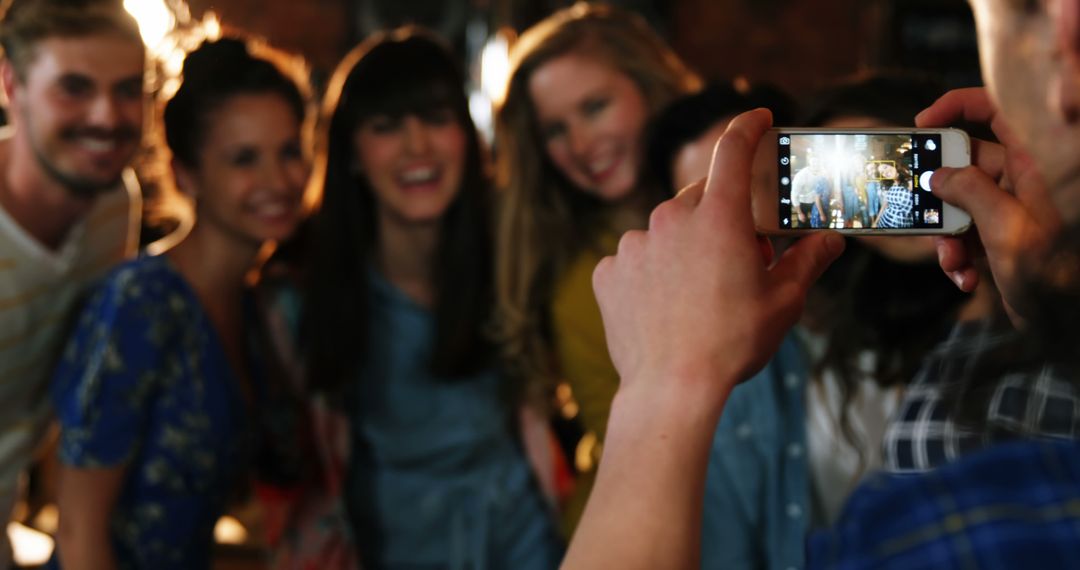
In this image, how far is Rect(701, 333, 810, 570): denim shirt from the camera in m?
0.63

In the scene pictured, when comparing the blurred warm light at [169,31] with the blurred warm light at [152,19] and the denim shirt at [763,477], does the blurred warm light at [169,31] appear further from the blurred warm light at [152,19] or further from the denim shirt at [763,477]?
the denim shirt at [763,477]

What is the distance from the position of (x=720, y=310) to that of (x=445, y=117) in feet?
2.66

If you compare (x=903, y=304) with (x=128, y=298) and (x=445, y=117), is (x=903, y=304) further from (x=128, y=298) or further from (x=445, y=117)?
(x=128, y=298)

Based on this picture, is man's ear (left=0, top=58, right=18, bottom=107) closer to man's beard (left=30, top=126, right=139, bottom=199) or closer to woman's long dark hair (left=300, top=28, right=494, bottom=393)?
man's beard (left=30, top=126, right=139, bottom=199)

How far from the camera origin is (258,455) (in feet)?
3.45

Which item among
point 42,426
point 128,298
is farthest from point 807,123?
point 42,426

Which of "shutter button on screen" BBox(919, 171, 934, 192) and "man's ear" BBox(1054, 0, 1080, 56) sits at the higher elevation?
"man's ear" BBox(1054, 0, 1080, 56)

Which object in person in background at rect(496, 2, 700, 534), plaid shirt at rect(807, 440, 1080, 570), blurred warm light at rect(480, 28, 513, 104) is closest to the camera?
plaid shirt at rect(807, 440, 1080, 570)

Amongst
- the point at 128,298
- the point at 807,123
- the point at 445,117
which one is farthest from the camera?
the point at 445,117

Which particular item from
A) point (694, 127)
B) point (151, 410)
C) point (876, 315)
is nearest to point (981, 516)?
point (694, 127)

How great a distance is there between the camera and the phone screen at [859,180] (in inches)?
17.1

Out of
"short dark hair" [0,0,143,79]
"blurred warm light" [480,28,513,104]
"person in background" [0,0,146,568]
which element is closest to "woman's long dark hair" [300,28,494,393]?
"person in background" [0,0,146,568]

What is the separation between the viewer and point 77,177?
0.89 m

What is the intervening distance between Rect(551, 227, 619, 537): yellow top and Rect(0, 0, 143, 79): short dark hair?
1.46ft
